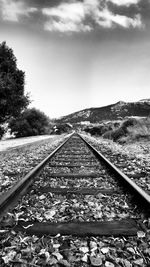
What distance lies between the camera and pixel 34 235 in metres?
1.93

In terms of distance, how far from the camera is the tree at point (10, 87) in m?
16.1

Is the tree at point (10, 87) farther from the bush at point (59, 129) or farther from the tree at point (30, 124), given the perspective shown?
the bush at point (59, 129)

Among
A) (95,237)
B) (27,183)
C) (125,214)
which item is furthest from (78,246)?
(27,183)

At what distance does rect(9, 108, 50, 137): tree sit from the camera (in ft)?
111

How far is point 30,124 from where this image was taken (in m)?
36.2

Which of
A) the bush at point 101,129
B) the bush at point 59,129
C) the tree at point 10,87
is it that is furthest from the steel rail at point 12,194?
the bush at point 59,129

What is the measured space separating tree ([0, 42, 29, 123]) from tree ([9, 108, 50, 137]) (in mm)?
14853

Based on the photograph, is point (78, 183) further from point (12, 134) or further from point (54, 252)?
point (12, 134)

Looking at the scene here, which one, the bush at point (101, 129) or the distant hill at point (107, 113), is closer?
the bush at point (101, 129)

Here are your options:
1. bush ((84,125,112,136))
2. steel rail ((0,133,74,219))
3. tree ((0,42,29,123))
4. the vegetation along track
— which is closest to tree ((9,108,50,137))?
bush ((84,125,112,136))

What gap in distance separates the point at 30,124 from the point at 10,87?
2050 centimetres

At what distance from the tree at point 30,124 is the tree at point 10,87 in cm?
1485

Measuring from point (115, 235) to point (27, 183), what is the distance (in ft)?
6.38

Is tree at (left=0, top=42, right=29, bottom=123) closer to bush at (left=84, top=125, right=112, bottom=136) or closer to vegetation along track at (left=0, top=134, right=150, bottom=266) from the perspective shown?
bush at (left=84, top=125, right=112, bottom=136)
